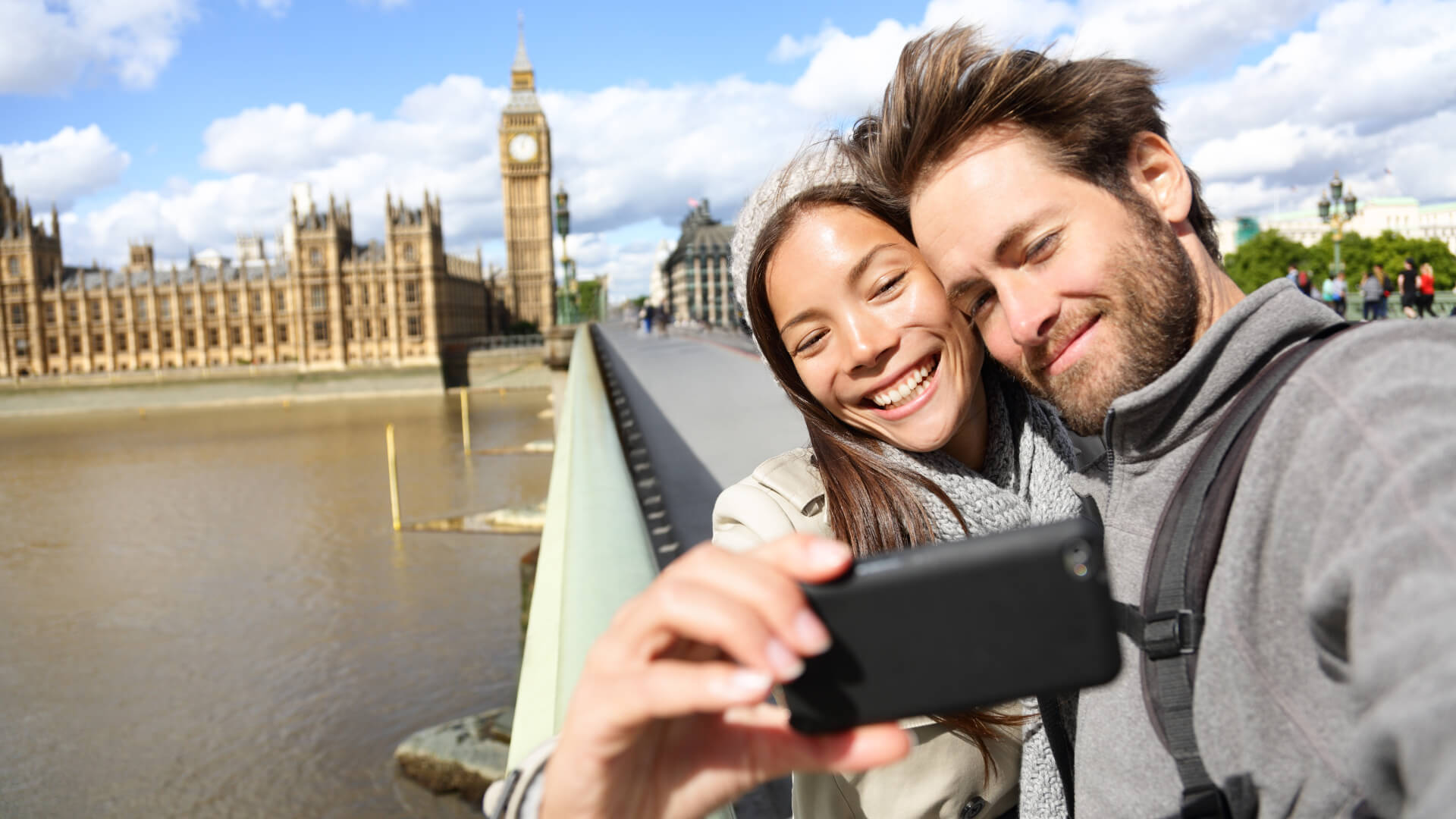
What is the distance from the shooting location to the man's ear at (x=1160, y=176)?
115cm

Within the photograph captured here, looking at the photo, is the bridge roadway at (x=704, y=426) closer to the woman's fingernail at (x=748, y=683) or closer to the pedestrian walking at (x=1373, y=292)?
the woman's fingernail at (x=748, y=683)

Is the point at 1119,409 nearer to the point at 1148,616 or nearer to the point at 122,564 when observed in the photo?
the point at 1148,616

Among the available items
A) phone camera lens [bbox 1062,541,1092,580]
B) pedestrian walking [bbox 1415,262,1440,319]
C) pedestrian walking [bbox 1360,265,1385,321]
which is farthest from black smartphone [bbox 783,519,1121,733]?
pedestrian walking [bbox 1415,262,1440,319]

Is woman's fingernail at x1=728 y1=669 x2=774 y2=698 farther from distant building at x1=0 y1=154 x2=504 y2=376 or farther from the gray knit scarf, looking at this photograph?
distant building at x1=0 y1=154 x2=504 y2=376

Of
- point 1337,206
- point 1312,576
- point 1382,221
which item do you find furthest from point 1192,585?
point 1382,221

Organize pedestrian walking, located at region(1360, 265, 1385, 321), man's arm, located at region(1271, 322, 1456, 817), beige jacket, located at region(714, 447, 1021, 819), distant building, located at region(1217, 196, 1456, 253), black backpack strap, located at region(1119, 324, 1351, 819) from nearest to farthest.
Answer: man's arm, located at region(1271, 322, 1456, 817) → black backpack strap, located at region(1119, 324, 1351, 819) → beige jacket, located at region(714, 447, 1021, 819) → pedestrian walking, located at region(1360, 265, 1385, 321) → distant building, located at region(1217, 196, 1456, 253)

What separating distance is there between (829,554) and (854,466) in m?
0.88

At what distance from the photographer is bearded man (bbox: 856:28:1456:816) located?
0.56 m

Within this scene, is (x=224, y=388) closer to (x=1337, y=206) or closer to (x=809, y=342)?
(x=1337, y=206)

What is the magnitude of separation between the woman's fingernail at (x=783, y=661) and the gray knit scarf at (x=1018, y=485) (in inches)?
31.5

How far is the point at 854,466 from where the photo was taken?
4.81 feet

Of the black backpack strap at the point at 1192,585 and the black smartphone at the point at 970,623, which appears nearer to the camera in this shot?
the black smartphone at the point at 970,623

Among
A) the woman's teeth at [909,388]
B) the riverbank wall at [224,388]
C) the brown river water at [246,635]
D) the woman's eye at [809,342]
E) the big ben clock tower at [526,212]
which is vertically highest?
the big ben clock tower at [526,212]

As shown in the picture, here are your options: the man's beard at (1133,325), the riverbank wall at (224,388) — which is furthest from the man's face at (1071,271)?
the riverbank wall at (224,388)
